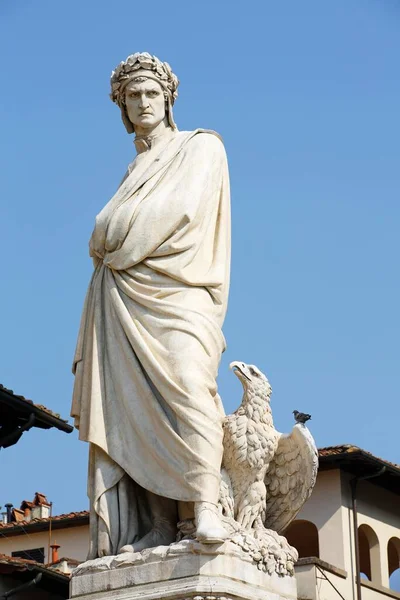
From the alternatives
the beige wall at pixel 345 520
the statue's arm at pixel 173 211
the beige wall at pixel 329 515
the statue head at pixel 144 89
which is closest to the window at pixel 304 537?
the beige wall at pixel 345 520

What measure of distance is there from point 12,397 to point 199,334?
62.1 ft

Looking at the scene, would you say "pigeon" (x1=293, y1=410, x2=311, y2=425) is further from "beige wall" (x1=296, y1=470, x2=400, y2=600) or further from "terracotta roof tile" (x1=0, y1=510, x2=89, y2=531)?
"terracotta roof tile" (x1=0, y1=510, x2=89, y2=531)

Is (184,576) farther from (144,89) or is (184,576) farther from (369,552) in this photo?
(369,552)

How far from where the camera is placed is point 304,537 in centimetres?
4622

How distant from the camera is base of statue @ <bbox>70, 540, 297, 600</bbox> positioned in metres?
11.8

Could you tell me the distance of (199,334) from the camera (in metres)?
12.5

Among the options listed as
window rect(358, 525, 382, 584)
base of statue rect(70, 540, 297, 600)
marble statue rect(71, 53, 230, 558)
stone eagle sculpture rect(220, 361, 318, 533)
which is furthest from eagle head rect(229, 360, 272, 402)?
window rect(358, 525, 382, 584)

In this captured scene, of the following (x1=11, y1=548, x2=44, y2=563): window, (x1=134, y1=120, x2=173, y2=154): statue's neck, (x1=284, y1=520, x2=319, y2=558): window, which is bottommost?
(x1=134, y1=120, x2=173, y2=154): statue's neck

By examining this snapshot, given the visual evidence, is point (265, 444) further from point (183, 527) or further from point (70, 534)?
point (70, 534)

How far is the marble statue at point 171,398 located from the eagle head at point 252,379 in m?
0.01

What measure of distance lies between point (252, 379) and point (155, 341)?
82cm

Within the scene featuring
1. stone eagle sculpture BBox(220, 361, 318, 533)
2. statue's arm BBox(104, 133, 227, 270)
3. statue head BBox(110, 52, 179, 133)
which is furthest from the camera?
statue head BBox(110, 52, 179, 133)

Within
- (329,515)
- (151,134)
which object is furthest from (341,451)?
(151,134)

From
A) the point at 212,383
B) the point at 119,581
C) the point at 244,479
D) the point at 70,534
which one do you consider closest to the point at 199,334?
the point at 212,383
